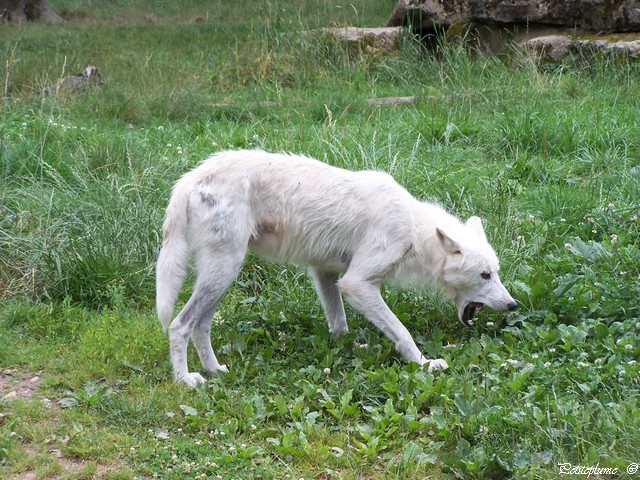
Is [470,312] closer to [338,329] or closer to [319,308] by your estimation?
[338,329]

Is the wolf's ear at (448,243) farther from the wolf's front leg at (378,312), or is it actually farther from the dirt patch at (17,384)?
the dirt patch at (17,384)

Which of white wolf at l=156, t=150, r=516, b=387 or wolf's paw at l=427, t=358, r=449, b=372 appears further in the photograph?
white wolf at l=156, t=150, r=516, b=387

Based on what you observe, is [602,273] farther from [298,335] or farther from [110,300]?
[110,300]

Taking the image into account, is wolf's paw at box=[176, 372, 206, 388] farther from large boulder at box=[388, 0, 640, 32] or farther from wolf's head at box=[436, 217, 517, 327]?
large boulder at box=[388, 0, 640, 32]

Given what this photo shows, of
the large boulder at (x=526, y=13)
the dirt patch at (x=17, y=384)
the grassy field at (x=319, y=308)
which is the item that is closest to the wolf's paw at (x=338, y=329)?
the grassy field at (x=319, y=308)

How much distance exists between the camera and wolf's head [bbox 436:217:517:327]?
554 centimetres

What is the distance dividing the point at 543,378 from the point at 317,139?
4186 millimetres

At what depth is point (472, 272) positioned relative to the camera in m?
5.56

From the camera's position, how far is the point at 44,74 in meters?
11.1

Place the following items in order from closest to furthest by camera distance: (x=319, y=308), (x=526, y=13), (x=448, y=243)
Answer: (x=448, y=243) → (x=319, y=308) → (x=526, y=13)

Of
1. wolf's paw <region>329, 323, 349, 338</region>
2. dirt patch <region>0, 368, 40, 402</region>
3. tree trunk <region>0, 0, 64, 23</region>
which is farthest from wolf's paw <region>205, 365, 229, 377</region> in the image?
tree trunk <region>0, 0, 64, 23</region>

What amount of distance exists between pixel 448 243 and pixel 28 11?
16686mm

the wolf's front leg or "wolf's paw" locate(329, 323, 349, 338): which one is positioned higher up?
the wolf's front leg

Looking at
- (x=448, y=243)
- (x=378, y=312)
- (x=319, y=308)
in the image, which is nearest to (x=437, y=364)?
(x=378, y=312)
